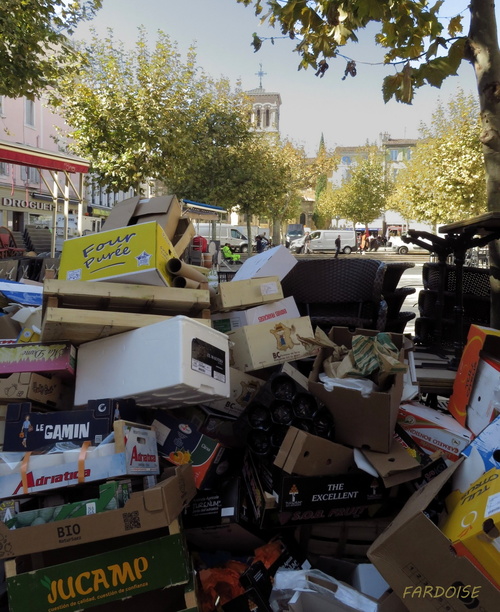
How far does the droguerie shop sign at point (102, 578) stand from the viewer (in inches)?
75.0

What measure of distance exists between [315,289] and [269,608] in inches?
96.7

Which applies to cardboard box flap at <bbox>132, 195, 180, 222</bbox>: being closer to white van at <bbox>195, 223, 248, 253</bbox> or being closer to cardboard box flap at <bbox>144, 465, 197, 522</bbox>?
cardboard box flap at <bbox>144, 465, 197, 522</bbox>

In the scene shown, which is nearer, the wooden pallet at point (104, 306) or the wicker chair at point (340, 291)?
the wooden pallet at point (104, 306)

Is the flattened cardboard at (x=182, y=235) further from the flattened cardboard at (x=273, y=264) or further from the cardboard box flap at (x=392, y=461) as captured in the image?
the cardboard box flap at (x=392, y=461)

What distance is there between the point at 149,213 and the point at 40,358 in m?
1.49

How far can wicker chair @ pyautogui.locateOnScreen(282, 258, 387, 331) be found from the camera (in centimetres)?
405

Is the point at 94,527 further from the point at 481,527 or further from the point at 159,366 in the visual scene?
the point at 481,527

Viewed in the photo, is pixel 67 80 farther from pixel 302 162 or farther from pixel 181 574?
pixel 302 162

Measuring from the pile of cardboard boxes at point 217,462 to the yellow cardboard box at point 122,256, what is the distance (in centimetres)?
1

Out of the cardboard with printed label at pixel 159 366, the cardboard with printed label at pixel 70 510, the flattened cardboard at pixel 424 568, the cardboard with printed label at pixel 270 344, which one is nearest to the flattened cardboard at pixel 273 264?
the cardboard with printed label at pixel 270 344

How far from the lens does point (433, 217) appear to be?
2584cm

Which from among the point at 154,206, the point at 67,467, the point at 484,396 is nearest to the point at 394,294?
the point at 484,396

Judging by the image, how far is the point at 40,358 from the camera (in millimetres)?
2672

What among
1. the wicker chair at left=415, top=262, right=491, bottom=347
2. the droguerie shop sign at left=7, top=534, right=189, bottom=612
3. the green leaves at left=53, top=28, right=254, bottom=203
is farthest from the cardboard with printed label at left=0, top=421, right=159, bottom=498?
the green leaves at left=53, top=28, right=254, bottom=203
